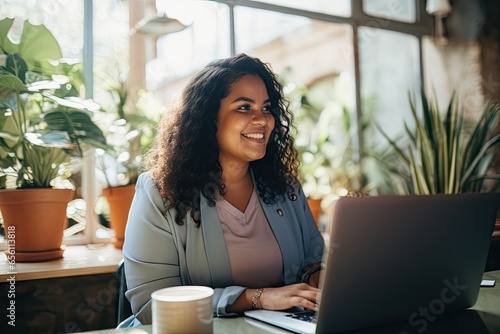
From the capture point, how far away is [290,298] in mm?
1179

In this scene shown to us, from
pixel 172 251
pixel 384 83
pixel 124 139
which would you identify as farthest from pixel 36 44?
pixel 384 83

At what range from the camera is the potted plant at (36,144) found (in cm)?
195

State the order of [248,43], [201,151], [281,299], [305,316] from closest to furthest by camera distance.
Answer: [305,316] < [281,299] < [201,151] < [248,43]

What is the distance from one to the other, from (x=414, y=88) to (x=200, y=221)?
3.01 meters

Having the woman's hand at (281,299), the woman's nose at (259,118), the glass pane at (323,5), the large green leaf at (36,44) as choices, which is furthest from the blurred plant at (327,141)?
the woman's hand at (281,299)

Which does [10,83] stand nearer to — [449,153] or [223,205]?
[223,205]

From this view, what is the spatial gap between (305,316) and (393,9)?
134 inches

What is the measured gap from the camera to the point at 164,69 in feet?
9.76

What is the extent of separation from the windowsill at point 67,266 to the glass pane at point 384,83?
90.9 inches

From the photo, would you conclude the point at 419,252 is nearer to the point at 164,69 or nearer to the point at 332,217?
the point at 332,217

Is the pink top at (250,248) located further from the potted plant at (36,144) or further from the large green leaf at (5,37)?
the large green leaf at (5,37)

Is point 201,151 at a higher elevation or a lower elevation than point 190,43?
lower

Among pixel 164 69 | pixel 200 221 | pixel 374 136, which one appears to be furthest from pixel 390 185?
pixel 200 221

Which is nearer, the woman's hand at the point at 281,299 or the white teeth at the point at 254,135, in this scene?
the woman's hand at the point at 281,299
